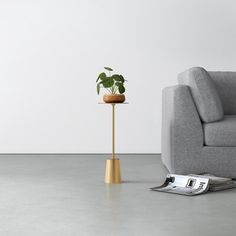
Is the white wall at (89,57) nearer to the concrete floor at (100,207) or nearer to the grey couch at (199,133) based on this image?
the concrete floor at (100,207)

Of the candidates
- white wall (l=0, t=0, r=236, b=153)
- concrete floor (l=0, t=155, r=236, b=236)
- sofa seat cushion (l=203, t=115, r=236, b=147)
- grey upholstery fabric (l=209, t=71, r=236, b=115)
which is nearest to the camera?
concrete floor (l=0, t=155, r=236, b=236)

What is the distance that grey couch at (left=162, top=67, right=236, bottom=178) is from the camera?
13.0 feet

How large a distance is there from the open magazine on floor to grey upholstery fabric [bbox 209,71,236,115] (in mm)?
1269

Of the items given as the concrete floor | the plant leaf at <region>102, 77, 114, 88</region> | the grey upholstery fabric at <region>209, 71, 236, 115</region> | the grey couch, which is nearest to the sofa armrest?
the grey couch

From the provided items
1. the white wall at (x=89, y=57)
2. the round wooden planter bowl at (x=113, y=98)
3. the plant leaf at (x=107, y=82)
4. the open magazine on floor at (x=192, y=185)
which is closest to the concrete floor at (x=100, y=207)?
the open magazine on floor at (x=192, y=185)

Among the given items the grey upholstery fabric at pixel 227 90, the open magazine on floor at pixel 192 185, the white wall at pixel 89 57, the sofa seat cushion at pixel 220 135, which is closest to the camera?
the open magazine on floor at pixel 192 185

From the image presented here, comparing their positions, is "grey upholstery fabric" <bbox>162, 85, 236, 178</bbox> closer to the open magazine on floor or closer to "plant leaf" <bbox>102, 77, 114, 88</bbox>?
the open magazine on floor

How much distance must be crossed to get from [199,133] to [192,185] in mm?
603

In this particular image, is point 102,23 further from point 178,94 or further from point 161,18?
point 178,94

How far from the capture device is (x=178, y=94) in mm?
4059

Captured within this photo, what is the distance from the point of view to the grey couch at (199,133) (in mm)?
3971

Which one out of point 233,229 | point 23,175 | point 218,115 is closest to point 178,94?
point 218,115

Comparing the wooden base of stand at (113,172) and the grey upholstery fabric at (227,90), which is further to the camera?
the grey upholstery fabric at (227,90)

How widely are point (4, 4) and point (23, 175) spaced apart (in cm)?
233
